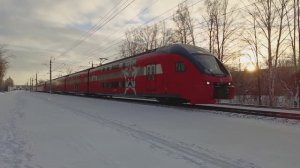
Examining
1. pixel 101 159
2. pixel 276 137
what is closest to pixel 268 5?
pixel 276 137

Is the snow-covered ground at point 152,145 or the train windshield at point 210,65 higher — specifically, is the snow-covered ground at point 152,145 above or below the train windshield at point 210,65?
below

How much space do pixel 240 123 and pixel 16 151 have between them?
7.52 metres

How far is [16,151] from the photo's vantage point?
8.23 m

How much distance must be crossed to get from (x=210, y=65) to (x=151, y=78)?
5.17 meters

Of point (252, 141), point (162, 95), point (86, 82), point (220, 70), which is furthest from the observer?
point (86, 82)

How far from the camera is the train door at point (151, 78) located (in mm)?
24750

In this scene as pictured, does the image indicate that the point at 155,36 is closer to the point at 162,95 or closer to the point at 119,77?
the point at 119,77

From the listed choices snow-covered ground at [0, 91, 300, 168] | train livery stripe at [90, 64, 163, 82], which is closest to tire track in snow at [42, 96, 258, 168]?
snow-covered ground at [0, 91, 300, 168]

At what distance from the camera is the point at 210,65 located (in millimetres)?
21094

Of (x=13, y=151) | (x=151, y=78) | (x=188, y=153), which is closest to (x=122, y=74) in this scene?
(x=151, y=78)

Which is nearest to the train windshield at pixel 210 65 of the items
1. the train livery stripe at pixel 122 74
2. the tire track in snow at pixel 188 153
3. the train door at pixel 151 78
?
the train livery stripe at pixel 122 74

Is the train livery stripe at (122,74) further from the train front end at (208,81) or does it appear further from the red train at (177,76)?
the train front end at (208,81)

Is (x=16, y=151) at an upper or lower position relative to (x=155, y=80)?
lower

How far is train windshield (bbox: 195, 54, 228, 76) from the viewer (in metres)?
20.5
